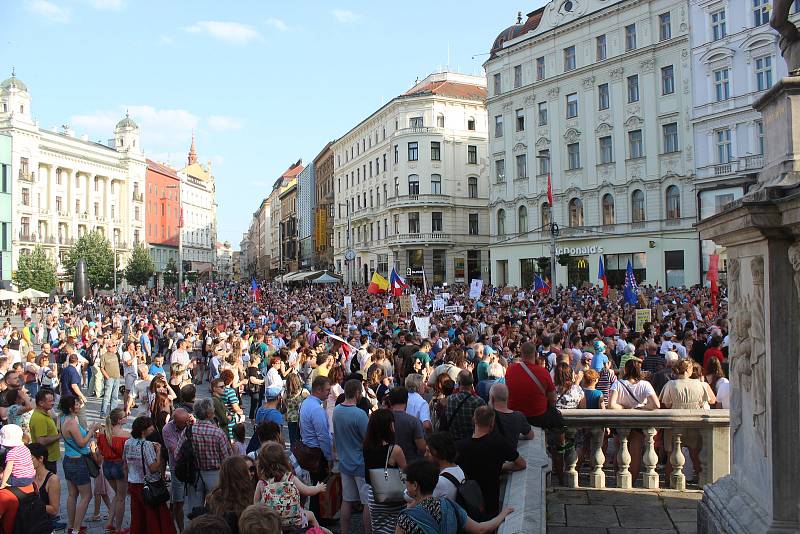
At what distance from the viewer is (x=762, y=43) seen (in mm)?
34938

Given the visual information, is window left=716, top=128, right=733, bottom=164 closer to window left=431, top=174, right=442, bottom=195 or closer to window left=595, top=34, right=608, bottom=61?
window left=595, top=34, right=608, bottom=61

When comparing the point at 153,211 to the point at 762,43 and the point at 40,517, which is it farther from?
the point at 40,517

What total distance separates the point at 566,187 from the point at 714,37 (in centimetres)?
1294

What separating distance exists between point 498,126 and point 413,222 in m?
13.8

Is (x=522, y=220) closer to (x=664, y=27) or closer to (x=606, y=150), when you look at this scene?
(x=606, y=150)

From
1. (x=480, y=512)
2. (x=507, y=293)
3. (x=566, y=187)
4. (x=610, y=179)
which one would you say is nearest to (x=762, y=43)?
(x=610, y=179)

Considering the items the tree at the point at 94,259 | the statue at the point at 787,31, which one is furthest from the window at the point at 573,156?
the tree at the point at 94,259

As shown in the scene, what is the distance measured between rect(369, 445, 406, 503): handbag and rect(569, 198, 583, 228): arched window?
138 feet

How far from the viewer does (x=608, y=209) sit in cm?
4431

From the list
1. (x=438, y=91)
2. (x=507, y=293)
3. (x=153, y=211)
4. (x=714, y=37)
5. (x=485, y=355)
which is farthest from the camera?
(x=153, y=211)

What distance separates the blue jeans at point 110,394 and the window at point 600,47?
38.6m

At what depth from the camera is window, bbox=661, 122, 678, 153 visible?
133 ft

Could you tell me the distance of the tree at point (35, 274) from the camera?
2319 inches

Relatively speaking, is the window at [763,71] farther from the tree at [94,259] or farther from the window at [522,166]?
the tree at [94,259]
